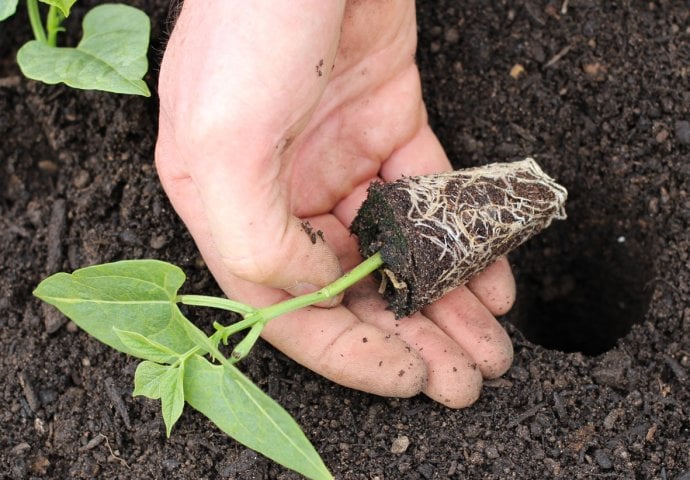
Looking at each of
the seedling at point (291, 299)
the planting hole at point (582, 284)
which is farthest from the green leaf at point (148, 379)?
the planting hole at point (582, 284)

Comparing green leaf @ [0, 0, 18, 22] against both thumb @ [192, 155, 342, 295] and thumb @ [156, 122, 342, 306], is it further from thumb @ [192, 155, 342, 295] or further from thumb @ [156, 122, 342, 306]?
thumb @ [192, 155, 342, 295]

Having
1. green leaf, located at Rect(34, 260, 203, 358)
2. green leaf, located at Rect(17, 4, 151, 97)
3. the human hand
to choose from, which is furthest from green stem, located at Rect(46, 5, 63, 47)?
green leaf, located at Rect(34, 260, 203, 358)

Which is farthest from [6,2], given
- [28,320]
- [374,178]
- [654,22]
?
[654,22]

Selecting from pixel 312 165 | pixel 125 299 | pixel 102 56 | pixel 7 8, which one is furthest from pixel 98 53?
pixel 125 299

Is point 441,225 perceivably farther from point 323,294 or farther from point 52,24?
point 52,24

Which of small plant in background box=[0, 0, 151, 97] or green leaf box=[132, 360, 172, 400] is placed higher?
small plant in background box=[0, 0, 151, 97]

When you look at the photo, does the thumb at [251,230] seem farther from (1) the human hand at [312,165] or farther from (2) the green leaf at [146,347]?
(2) the green leaf at [146,347]
